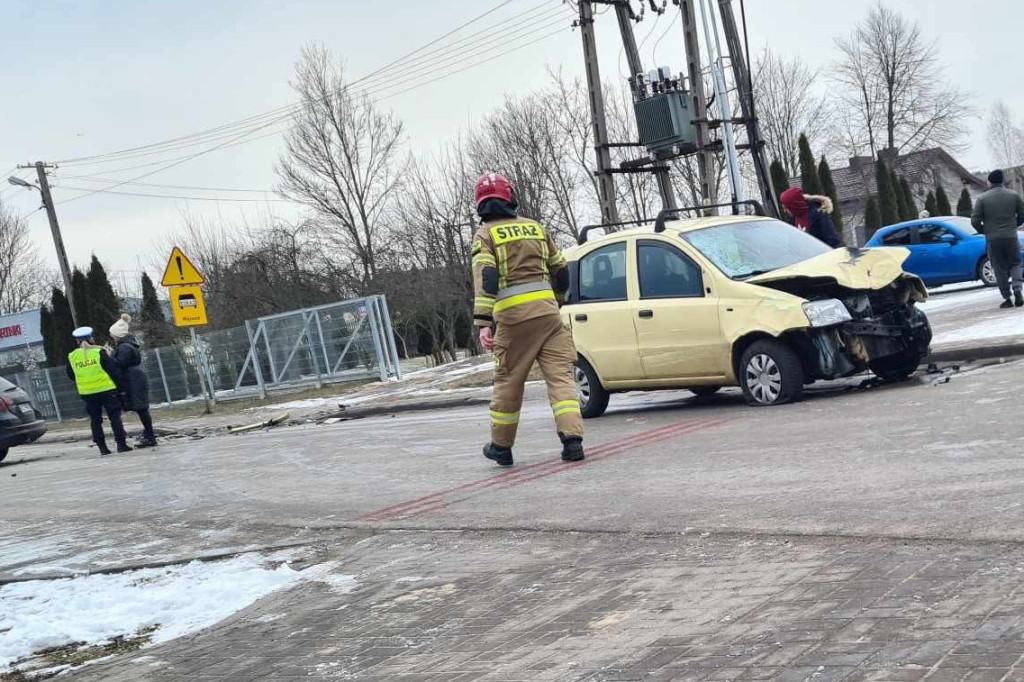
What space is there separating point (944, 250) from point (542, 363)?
16.8m

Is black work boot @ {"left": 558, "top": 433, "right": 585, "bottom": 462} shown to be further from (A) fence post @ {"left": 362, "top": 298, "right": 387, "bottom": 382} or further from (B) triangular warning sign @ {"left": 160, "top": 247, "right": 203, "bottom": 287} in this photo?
(A) fence post @ {"left": 362, "top": 298, "right": 387, "bottom": 382}

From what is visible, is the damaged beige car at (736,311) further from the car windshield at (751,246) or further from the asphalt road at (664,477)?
the asphalt road at (664,477)

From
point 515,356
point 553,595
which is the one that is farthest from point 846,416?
point 553,595

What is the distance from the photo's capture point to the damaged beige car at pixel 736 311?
986cm

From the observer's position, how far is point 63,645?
5277 millimetres

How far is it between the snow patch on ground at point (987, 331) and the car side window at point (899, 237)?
9.67 meters

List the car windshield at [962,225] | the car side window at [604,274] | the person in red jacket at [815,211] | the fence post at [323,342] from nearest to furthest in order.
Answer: the car side window at [604,274] < the person in red jacket at [815,211] < the car windshield at [962,225] < the fence post at [323,342]

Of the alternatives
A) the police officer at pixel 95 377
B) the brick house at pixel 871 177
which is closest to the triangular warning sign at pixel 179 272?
the police officer at pixel 95 377

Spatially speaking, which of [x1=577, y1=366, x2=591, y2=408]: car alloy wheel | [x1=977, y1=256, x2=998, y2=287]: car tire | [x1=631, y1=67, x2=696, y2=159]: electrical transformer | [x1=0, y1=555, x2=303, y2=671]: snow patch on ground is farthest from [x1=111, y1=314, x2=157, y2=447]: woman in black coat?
[x1=977, y1=256, x2=998, y2=287]: car tire

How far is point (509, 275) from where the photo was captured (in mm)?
8375

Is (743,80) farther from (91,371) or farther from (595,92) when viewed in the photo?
(91,371)

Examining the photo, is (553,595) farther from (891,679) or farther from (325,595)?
(891,679)

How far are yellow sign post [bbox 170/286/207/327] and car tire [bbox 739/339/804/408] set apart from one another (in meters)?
14.2

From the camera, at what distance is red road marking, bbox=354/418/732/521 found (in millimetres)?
7430
